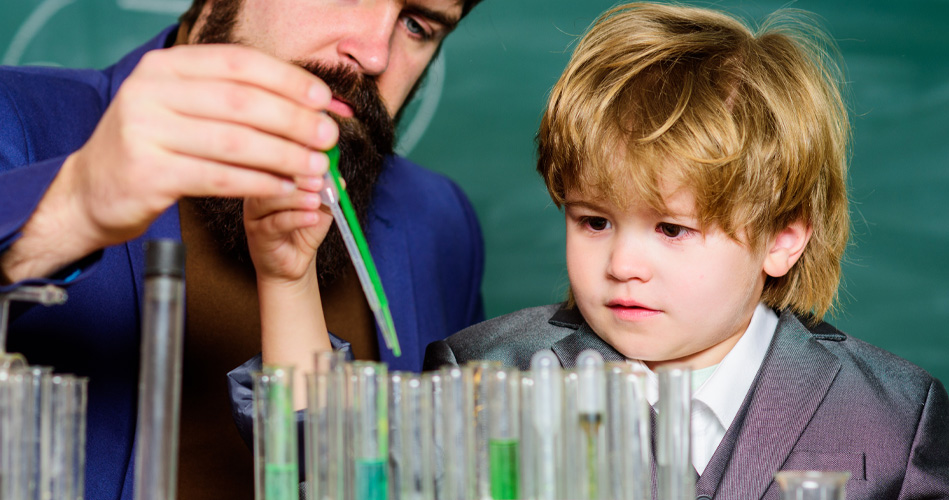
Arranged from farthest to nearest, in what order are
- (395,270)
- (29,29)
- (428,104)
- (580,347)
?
(428,104) → (29,29) → (395,270) → (580,347)

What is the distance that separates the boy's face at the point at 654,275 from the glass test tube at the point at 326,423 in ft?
1.97

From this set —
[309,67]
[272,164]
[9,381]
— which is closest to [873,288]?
[309,67]

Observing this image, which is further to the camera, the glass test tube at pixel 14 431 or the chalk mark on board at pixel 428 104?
the chalk mark on board at pixel 428 104

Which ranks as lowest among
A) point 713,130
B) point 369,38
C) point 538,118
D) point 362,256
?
point 362,256

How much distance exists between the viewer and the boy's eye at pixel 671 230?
129 cm

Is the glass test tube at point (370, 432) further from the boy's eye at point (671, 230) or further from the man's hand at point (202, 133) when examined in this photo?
the boy's eye at point (671, 230)

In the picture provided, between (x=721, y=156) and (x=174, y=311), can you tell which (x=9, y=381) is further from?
(x=721, y=156)

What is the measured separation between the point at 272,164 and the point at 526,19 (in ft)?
6.03

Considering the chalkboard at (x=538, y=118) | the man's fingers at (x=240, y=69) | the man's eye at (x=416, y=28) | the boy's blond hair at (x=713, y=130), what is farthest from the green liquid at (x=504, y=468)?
the chalkboard at (x=538, y=118)

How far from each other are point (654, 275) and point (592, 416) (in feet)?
1.81

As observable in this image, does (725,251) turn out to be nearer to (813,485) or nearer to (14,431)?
(813,485)

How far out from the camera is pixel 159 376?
0.71 metres

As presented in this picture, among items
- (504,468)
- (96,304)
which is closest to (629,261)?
(504,468)

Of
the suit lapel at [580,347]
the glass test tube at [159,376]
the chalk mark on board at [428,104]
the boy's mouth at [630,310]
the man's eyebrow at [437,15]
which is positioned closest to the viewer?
the glass test tube at [159,376]
